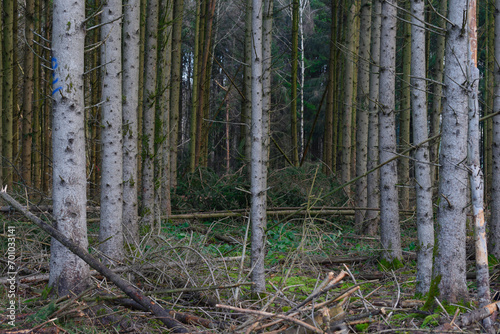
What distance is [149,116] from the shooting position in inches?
287

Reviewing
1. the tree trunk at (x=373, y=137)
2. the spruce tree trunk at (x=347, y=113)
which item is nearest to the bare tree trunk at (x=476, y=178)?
the tree trunk at (x=373, y=137)

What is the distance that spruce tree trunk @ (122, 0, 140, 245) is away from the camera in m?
5.92

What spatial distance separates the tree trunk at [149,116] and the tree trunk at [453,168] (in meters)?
4.84

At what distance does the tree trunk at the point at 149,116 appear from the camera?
7.21 meters

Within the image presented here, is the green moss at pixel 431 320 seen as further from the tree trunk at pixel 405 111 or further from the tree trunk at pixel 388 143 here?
the tree trunk at pixel 405 111

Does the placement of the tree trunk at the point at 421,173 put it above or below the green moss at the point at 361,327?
above

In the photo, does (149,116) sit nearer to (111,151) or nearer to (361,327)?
(111,151)

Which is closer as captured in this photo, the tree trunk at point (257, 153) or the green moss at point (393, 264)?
the tree trunk at point (257, 153)

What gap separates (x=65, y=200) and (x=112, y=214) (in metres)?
1.48

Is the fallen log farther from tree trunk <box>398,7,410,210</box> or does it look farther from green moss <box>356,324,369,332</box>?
tree trunk <box>398,7,410,210</box>

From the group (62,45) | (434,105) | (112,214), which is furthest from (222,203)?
(62,45)

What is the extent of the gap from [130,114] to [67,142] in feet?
7.40

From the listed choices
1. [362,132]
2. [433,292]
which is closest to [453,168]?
[433,292]

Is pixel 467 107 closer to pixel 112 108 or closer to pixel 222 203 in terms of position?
pixel 112 108
